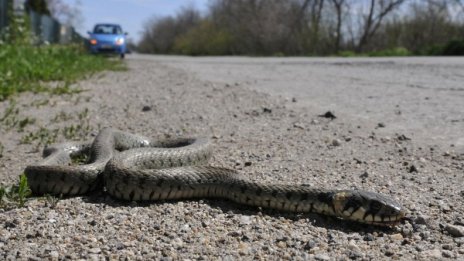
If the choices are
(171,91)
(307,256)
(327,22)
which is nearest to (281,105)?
(171,91)

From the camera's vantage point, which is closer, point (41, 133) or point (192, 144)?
point (192, 144)

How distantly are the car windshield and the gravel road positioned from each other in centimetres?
2204

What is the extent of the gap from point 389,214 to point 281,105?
463 cm

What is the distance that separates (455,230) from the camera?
286 centimetres

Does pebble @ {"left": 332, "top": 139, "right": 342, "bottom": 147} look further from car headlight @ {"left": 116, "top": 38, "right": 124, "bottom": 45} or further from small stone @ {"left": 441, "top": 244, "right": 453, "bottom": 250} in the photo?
car headlight @ {"left": 116, "top": 38, "right": 124, "bottom": 45}

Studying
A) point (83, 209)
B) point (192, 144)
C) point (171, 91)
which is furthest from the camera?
point (171, 91)

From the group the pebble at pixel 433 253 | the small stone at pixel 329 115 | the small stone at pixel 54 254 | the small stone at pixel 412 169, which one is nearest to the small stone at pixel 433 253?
the pebble at pixel 433 253

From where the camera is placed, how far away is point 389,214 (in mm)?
2977

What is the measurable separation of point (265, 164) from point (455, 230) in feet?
6.01

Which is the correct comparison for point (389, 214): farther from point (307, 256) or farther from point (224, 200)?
point (224, 200)

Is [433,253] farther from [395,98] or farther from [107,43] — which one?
[107,43]

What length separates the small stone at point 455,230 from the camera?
2.85 meters

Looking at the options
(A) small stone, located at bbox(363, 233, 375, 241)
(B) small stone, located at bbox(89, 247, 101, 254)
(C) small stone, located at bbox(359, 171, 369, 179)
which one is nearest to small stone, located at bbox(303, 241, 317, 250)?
(A) small stone, located at bbox(363, 233, 375, 241)

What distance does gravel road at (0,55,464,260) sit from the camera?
8.96ft
